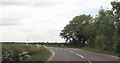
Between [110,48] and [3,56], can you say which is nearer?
[3,56]

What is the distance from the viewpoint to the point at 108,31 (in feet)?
149

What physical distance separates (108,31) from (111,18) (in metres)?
2.07

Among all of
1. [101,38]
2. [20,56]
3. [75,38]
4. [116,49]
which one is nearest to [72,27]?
[75,38]

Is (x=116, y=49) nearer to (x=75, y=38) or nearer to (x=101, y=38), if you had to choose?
(x=101, y=38)

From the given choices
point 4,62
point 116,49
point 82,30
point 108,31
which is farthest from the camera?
point 82,30

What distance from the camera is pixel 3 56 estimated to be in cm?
2116

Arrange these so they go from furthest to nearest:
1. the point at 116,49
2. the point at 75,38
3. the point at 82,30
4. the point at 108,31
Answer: the point at 75,38 < the point at 82,30 < the point at 108,31 < the point at 116,49

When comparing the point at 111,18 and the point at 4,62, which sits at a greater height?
the point at 111,18

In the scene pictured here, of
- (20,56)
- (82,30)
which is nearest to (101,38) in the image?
(20,56)

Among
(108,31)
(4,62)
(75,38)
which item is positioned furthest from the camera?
(75,38)

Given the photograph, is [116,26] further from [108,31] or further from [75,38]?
[75,38]

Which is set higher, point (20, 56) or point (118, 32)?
point (118, 32)

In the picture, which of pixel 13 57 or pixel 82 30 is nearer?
pixel 13 57

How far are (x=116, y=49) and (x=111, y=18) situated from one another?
4849 millimetres
